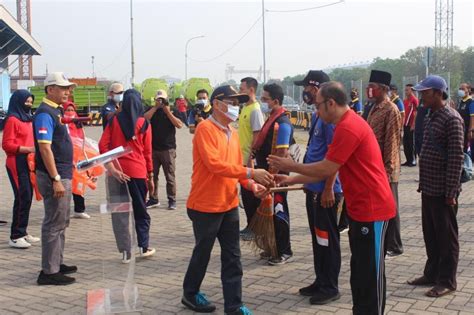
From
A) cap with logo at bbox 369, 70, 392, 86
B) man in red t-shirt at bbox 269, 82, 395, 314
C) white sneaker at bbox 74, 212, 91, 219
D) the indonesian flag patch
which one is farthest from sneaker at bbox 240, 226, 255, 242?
white sneaker at bbox 74, 212, 91, 219

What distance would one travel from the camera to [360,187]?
3.91 m

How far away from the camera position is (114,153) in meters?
4.75

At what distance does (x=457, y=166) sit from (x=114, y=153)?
3.01m

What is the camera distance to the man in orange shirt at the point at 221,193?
4.51 m

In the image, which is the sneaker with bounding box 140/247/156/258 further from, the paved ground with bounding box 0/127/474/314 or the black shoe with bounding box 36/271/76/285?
the black shoe with bounding box 36/271/76/285

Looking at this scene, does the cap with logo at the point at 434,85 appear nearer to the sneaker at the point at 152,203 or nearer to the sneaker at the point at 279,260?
the sneaker at the point at 279,260

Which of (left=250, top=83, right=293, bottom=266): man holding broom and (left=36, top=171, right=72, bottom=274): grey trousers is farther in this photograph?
(left=250, top=83, right=293, bottom=266): man holding broom

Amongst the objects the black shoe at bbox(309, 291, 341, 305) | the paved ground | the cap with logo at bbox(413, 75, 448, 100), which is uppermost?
the cap with logo at bbox(413, 75, 448, 100)

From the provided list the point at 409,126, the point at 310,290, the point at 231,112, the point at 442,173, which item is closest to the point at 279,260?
the point at 310,290

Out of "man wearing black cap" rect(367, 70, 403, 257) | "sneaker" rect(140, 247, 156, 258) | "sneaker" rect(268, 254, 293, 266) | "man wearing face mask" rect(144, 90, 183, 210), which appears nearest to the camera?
"man wearing black cap" rect(367, 70, 403, 257)

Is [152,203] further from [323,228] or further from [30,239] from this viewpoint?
[323,228]

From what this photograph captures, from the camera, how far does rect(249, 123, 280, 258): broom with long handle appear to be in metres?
6.02

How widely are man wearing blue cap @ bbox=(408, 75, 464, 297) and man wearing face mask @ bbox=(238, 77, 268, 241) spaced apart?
7.24ft

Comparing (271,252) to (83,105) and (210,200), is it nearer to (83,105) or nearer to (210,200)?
(210,200)
